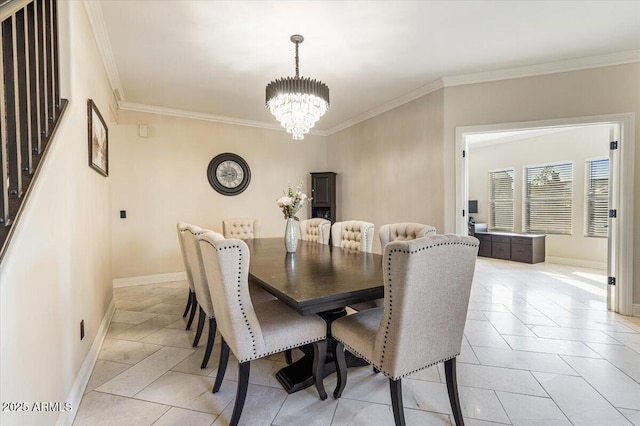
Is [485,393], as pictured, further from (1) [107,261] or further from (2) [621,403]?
(1) [107,261]

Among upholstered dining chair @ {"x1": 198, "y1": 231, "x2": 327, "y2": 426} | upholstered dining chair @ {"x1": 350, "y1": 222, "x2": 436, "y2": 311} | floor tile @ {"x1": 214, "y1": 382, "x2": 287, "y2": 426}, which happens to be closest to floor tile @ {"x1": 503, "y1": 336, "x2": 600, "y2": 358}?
upholstered dining chair @ {"x1": 350, "y1": 222, "x2": 436, "y2": 311}

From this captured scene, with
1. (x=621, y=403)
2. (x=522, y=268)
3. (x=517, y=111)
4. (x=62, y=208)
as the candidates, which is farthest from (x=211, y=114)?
(x=522, y=268)

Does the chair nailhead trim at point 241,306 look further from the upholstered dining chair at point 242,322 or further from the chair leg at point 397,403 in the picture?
the chair leg at point 397,403

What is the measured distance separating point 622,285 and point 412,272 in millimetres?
3373

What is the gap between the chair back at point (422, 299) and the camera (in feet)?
4.10

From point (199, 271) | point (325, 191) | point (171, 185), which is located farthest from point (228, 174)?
point (199, 271)

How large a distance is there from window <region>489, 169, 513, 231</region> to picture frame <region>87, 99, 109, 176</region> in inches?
298

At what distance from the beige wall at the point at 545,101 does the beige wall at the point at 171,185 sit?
9.80ft

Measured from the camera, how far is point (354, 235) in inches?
117

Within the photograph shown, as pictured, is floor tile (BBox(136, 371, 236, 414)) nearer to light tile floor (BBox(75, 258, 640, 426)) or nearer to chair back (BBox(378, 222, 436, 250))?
light tile floor (BBox(75, 258, 640, 426))

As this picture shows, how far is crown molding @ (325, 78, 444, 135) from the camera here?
3.67 metres

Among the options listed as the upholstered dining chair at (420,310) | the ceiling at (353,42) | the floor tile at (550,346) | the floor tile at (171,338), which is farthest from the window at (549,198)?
the floor tile at (171,338)

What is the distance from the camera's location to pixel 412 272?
1236mm

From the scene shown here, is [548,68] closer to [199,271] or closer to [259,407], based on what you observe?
[199,271]
